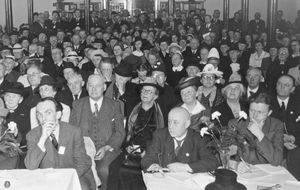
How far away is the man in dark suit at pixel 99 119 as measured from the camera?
4.82m

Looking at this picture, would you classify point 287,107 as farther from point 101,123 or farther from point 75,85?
point 75,85

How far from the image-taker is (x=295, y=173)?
12.6ft

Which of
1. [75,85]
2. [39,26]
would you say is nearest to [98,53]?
[75,85]

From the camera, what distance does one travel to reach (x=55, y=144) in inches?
150

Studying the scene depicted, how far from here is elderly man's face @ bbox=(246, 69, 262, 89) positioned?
6234mm

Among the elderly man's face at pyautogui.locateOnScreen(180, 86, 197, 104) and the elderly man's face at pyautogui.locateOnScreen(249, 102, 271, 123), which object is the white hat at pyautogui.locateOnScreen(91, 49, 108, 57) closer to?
the elderly man's face at pyautogui.locateOnScreen(180, 86, 197, 104)

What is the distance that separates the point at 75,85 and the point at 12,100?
2.72 ft

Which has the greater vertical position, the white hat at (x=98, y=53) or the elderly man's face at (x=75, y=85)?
the white hat at (x=98, y=53)

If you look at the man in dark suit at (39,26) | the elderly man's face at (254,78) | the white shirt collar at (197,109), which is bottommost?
the white shirt collar at (197,109)

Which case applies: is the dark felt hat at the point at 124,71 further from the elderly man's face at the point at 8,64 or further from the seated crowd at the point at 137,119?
the elderly man's face at the point at 8,64

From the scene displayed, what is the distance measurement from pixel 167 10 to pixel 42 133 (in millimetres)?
13866

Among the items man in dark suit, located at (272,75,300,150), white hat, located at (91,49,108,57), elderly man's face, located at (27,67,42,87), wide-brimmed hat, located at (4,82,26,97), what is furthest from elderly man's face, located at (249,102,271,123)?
white hat, located at (91,49,108,57)

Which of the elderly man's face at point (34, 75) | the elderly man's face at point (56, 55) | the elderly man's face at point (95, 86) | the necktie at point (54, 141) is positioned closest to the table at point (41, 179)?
the necktie at point (54, 141)

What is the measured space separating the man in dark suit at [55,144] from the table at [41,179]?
311 mm
